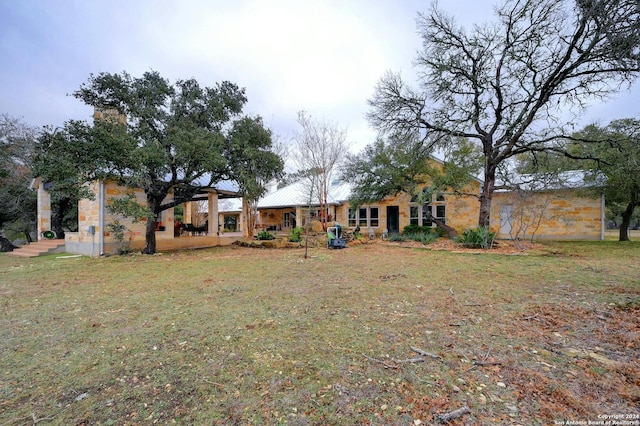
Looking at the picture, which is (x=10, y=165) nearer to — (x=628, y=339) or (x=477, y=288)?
(x=477, y=288)

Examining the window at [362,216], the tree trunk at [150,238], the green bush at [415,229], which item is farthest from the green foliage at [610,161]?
the tree trunk at [150,238]

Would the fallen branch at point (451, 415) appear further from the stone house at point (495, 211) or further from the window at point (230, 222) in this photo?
the window at point (230, 222)

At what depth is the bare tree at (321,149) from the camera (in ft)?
60.7

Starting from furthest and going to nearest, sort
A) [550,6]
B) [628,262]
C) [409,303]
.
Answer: [550,6]
[628,262]
[409,303]

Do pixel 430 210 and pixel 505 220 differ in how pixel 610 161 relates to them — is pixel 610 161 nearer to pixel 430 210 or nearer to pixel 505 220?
pixel 505 220

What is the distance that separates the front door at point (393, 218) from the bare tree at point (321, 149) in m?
4.97

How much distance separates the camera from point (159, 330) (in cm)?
370

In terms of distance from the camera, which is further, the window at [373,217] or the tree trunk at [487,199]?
the window at [373,217]

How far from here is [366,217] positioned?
2098cm

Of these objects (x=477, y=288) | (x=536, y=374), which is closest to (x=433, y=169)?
(x=477, y=288)

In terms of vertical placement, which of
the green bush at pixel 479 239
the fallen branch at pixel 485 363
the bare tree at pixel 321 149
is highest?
the bare tree at pixel 321 149

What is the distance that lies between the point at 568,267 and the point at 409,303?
626cm

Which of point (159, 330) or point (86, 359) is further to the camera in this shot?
point (159, 330)

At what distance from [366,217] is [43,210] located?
62.5 feet
